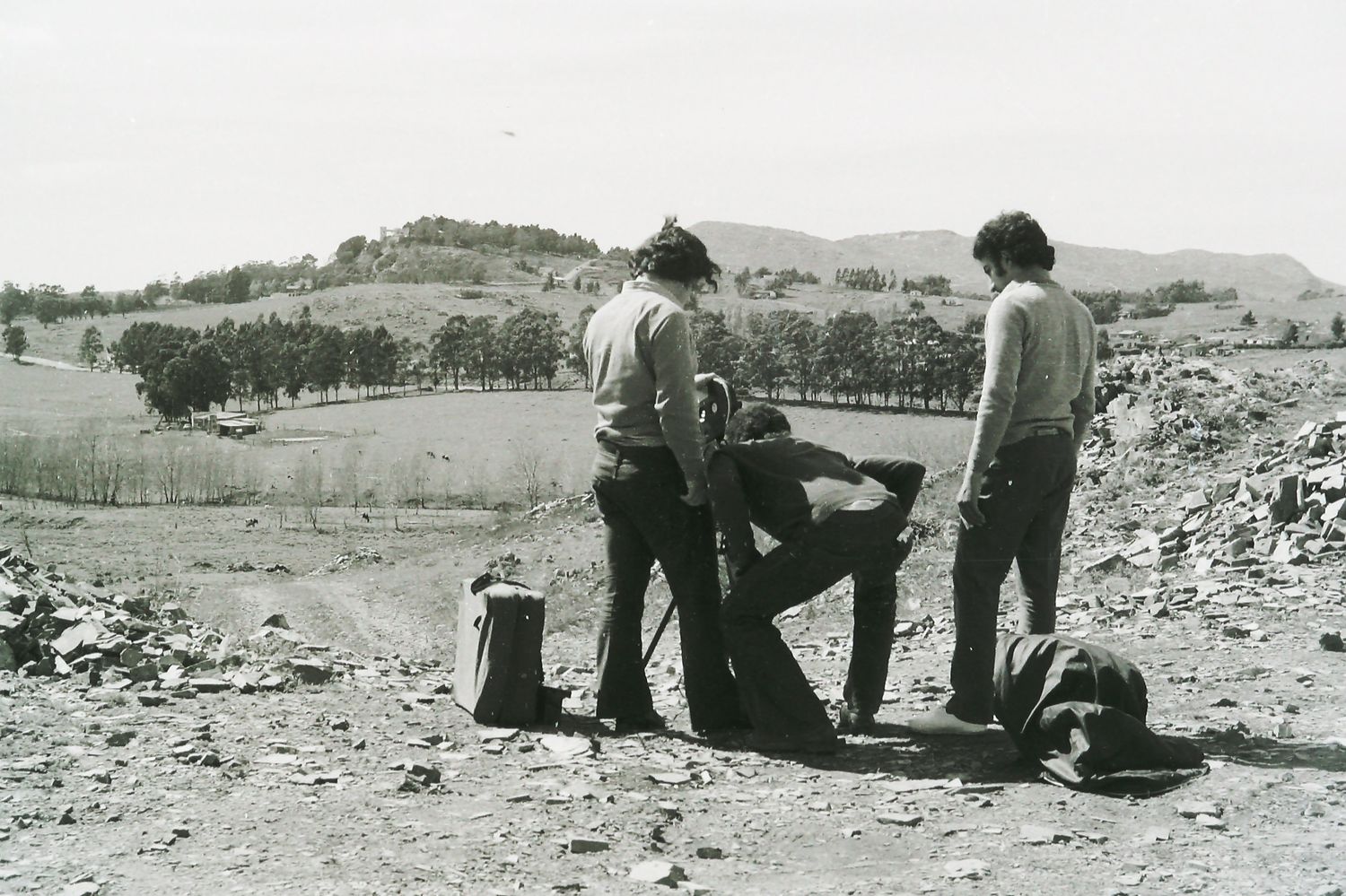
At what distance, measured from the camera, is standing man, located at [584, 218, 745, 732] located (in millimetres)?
4402

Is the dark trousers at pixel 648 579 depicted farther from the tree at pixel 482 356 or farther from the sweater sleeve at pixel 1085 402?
the tree at pixel 482 356

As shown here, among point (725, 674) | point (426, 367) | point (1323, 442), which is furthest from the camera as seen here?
point (426, 367)

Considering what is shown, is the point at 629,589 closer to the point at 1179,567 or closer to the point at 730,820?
the point at 730,820

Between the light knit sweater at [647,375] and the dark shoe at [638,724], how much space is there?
3.66ft

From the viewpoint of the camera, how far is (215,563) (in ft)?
71.2

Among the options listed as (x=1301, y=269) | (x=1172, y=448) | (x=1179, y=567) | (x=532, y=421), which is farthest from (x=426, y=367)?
(x=1301, y=269)

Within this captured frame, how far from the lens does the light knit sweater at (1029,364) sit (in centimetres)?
416

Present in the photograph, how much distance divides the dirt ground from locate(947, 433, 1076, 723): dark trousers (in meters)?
0.28

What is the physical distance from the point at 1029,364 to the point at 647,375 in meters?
1.52

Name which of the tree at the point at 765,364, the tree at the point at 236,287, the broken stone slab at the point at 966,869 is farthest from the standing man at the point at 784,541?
the tree at the point at 236,287

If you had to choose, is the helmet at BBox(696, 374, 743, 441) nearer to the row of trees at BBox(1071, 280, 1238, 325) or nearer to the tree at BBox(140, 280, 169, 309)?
the row of trees at BBox(1071, 280, 1238, 325)

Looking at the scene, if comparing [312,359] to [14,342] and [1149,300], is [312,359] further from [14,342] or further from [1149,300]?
[1149,300]

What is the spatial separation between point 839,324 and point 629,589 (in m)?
25.2

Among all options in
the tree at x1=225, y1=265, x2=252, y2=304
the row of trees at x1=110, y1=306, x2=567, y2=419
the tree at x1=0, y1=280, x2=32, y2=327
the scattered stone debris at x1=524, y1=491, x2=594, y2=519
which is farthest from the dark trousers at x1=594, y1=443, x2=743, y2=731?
the tree at x1=225, y1=265, x2=252, y2=304
